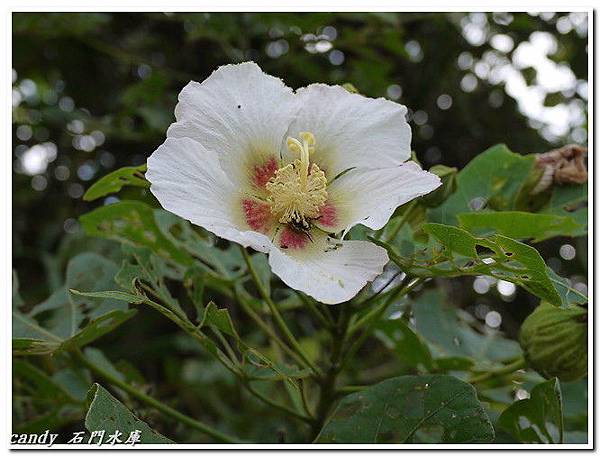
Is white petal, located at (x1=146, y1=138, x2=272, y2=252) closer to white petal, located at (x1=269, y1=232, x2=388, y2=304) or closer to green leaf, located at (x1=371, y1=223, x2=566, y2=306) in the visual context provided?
white petal, located at (x1=269, y1=232, x2=388, y2=304)

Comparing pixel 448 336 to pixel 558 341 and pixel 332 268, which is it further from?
pixel 332 268

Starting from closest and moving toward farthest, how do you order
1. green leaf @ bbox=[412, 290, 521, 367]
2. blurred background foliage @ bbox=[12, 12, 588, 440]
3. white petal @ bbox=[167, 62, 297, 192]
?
white petal @ bbox=[167, 62, 297, 192] < green leaf @ bbox=[412, 290, 521, 367] < blurred background foliage @ bbox=[12, 12, 588, 440]

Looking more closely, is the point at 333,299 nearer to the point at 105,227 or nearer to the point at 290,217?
the point at 290,217

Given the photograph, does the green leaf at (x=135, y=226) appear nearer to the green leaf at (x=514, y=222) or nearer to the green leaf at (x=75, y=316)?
the green leaf at (x=75, y=316)

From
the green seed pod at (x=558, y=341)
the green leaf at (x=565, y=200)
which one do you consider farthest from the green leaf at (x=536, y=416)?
the green leaf at (x=565, y=200)

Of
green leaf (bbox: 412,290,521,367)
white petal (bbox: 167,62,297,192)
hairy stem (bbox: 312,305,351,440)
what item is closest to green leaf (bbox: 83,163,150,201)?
white petal (bbox: 167,62,297,192)

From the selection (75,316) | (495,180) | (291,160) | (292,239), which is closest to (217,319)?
(292,239)
